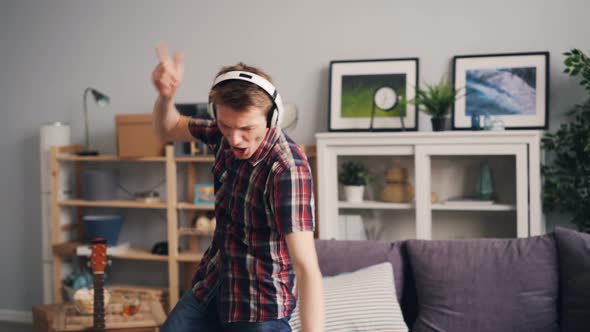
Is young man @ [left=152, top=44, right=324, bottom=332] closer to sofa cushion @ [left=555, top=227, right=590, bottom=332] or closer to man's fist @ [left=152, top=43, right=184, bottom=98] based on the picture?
man's fist @ [left=152, top=43, right=184, bottom=98]

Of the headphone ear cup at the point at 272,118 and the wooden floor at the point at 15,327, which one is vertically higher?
the headphone ear cup at the point at 272,118

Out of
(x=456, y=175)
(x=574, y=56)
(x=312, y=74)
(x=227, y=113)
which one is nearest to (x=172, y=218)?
(x=312, y=74)

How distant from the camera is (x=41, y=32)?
4.63m

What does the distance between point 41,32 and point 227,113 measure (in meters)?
3.58

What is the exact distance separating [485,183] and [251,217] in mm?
2165

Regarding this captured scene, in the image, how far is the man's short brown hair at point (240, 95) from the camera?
1485 millimetres

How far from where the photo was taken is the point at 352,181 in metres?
3.68

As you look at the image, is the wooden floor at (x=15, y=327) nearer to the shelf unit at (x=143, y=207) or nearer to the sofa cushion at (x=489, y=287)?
the shelf unit at (x=143, y=207)

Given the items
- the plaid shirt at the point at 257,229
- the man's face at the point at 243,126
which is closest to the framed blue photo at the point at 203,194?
the plaid shirt at the point at 257,229

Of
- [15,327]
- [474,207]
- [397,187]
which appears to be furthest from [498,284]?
[15,327]

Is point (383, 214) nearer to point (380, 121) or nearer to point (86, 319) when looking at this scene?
point (380, 121)

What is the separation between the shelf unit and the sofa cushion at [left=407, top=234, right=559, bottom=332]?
1703mm

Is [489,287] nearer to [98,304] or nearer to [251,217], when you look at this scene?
[251,217]

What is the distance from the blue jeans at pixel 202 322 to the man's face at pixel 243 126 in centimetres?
42
